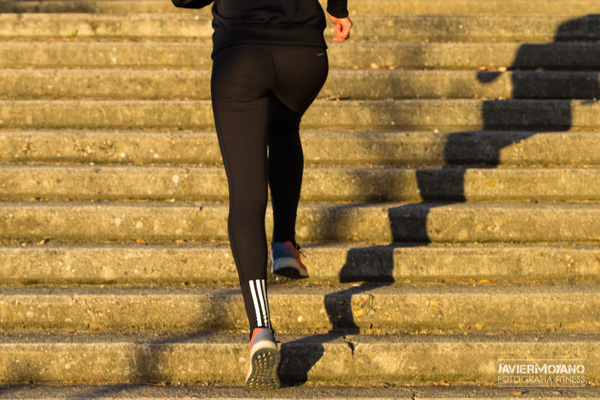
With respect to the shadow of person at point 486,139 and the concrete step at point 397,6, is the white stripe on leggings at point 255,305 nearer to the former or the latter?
the shadow of person at point 486,139

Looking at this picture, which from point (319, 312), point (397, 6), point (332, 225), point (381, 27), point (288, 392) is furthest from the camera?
point (397, 6)

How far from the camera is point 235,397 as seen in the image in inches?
98.3

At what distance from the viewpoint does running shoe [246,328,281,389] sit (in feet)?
7.43

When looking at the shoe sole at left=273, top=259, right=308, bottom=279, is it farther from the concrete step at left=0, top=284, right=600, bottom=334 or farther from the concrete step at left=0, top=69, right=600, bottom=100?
the concrete step at left=0, top=69, right=600, bottom=100

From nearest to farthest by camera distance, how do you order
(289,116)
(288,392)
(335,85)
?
(288,392) < (289,116) < (335,85)

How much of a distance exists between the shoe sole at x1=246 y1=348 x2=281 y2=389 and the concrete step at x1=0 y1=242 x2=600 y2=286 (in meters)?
0.81

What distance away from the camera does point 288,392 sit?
254 cm

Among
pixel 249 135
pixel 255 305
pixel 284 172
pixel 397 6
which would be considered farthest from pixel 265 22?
pixel 397 6

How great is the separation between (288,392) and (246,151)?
0.93 meters

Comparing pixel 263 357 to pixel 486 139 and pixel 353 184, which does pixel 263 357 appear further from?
pixel 486 139

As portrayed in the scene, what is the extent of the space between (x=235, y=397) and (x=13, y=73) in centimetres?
312

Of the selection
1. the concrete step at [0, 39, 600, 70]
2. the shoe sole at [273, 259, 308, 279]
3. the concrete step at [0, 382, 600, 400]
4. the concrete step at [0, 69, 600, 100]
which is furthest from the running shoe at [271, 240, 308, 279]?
the concrete step at [0, 39, 600, 70]

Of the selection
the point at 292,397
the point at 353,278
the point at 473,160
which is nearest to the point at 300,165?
the point at 353,278

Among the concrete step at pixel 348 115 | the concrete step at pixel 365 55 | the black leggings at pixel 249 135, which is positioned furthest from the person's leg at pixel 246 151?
the concrete step at pixel 365 55
